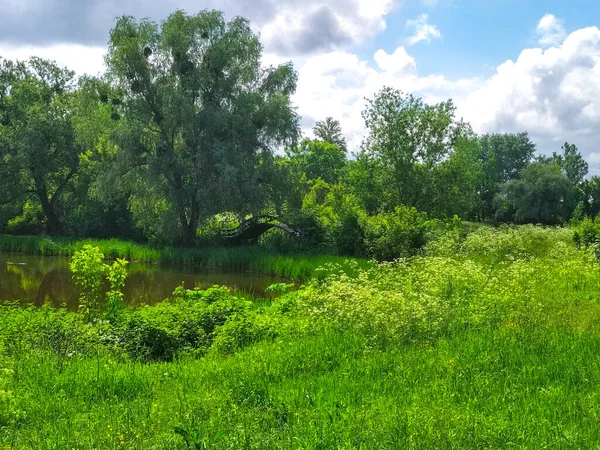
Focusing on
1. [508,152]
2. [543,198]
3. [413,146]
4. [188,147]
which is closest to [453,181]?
[413,146]

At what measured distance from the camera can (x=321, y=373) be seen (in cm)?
659

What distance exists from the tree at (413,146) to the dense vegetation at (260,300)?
131 millimetres

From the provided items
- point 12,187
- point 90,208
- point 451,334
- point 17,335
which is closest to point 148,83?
point 90,208

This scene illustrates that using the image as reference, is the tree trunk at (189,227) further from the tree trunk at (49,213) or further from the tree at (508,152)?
the tree at (508,152)

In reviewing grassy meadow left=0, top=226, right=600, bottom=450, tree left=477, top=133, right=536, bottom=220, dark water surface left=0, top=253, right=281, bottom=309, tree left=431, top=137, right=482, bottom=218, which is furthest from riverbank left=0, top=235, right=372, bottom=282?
tree left=477, top=133, right=536, bottom=220

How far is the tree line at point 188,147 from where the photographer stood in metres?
27.8

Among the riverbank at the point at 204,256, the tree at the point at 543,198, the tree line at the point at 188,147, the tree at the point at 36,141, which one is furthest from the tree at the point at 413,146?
the tree at the point at 543,198

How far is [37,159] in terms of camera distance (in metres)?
33.8

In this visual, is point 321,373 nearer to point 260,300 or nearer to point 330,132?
point 260,300

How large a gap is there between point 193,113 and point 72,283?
11736 mm

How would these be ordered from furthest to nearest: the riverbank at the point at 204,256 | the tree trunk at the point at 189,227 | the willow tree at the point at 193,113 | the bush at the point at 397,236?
the tree trunk at the point at 189,227
the willow tree at the point at 193,113
the bush at the point at 397,236
the riverbank at the point at 204,256

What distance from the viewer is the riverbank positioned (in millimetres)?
22828

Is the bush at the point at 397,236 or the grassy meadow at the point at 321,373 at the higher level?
the bush at the point at 397,236

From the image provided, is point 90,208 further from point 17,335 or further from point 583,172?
point 583,172
